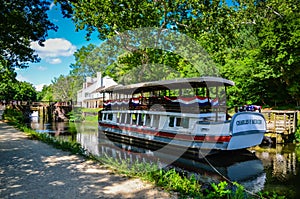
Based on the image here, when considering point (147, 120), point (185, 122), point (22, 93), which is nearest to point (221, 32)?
point (185, 122)

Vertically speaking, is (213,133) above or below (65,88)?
below

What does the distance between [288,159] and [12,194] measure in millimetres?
16029

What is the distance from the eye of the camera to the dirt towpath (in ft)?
23.4

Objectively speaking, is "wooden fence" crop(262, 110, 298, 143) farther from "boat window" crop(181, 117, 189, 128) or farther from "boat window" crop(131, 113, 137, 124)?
"boat window" crop(131, 113, 137, 124)

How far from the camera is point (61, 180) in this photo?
8383mm

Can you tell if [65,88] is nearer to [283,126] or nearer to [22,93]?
[22,93]

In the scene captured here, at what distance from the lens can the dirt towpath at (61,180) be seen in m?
7.14

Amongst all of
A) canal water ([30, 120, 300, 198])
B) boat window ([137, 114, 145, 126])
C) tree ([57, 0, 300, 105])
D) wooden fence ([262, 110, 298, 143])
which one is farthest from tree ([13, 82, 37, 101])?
wooden fence ([262, 110, 298, 143])

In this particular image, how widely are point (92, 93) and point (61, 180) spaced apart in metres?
52.5

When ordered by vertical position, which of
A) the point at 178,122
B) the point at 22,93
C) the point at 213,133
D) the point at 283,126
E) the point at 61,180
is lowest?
the point at 61,180

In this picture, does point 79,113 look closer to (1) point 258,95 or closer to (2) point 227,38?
(1) point 258,95

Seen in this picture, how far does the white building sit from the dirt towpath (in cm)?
4958

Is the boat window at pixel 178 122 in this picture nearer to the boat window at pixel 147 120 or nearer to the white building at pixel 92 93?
the boat window at pixel 147 120

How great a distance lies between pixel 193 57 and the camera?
37.8m
